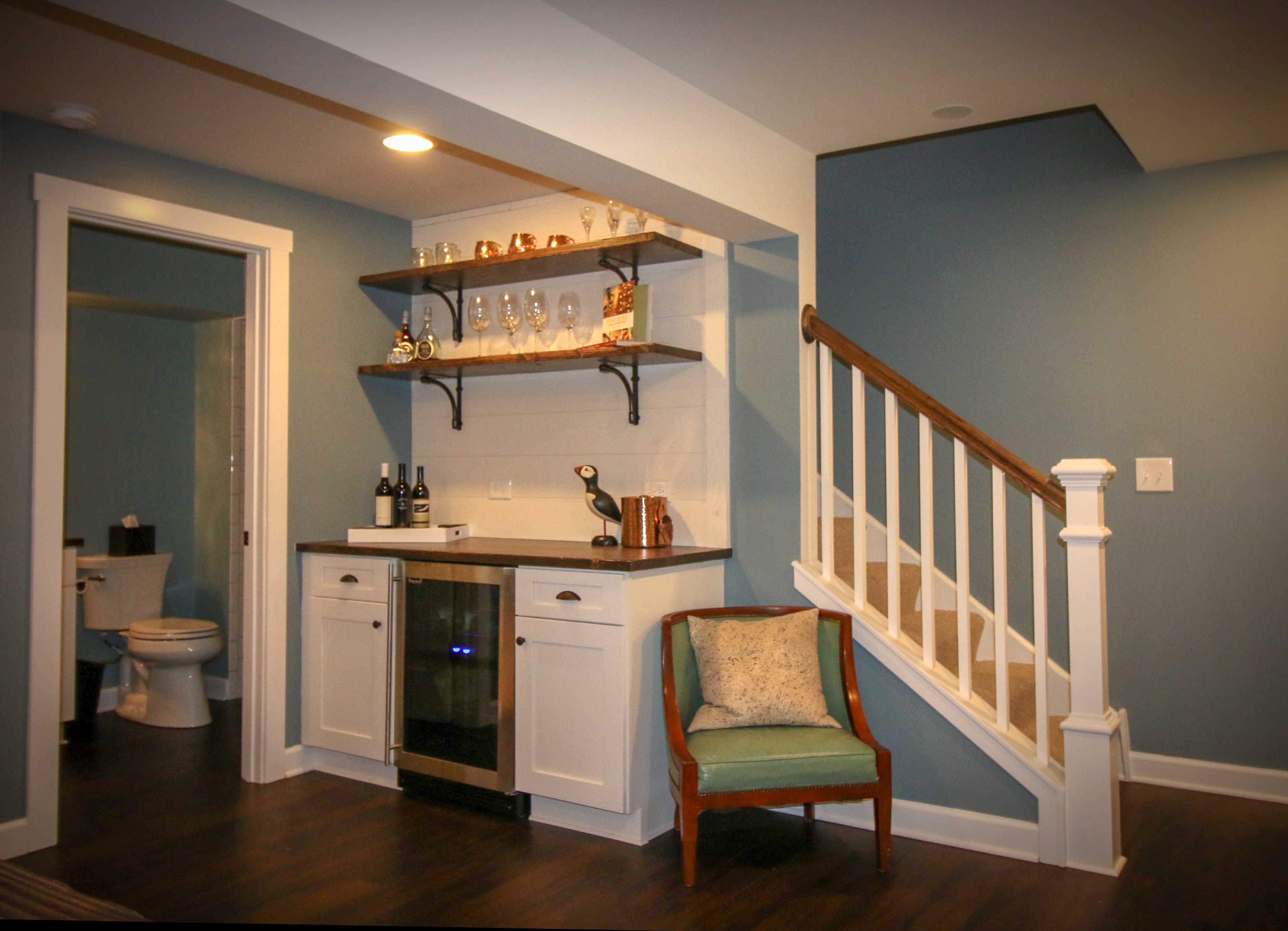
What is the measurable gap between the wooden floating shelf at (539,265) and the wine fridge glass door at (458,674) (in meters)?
0.90

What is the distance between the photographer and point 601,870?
114 inches

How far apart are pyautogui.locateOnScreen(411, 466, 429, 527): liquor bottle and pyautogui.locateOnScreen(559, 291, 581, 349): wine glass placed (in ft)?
2.98

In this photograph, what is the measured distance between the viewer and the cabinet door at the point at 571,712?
3.09m

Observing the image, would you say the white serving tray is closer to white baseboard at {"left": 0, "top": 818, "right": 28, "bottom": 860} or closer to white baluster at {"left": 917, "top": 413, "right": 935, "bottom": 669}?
white baseboard at {"left": 0, "top": 818, "right": 28, "bottom": 860}

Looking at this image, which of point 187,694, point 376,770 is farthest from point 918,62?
point 187,694

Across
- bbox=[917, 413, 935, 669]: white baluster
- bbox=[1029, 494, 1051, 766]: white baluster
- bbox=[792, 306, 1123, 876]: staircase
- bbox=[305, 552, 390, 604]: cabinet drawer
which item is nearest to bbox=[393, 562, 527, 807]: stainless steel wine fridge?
bbox=[305, 552, 390, 604]: cabinet drawer

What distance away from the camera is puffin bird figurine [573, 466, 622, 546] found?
3.58m

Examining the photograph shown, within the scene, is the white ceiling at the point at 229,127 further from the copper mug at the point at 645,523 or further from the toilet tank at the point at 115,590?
the toilet tank at the point at 115,590

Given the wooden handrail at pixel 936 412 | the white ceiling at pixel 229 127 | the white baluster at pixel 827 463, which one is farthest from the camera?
the white baluster at pixel 827 463

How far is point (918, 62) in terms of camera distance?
8.80ft

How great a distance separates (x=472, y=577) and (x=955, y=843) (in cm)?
177

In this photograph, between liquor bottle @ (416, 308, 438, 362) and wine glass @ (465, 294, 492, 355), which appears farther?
liquor bottle @ (416, 308, 438, 362)

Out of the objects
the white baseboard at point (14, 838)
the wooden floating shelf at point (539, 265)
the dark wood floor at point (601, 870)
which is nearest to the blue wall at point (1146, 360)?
the dark wood floor at point (601, 870)

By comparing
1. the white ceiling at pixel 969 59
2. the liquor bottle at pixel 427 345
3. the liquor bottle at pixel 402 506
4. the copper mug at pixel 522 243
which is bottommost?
the liquor bottle at pixel 402 506
